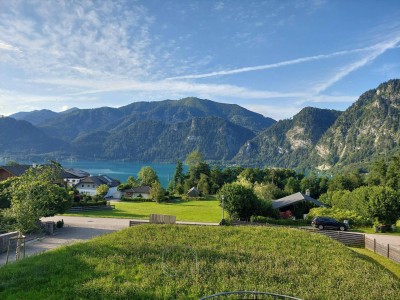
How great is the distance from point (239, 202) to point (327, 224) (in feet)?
32.7

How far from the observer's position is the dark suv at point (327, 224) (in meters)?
35.1

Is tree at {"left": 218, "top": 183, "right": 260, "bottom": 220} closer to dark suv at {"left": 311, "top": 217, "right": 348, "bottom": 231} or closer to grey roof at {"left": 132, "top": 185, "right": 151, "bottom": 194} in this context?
dark suv at {"left": 311, "top": 217, "right": 348, "bottom": 231}

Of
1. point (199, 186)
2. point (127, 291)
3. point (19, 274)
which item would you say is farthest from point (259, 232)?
point (199, 186)

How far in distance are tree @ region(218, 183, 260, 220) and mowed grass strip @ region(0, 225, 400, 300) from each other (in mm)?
18639

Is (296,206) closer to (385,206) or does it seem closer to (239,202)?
(239,202)

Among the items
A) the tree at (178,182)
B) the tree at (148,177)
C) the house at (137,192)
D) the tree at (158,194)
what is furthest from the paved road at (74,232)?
the tree at (148,177)

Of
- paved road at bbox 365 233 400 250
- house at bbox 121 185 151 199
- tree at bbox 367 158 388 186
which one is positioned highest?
tree at bbox 367 158 388 186

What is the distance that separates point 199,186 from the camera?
91.8 meters

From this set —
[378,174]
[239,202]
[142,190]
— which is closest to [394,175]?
[378,174]

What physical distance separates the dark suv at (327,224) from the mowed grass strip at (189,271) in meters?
16.1

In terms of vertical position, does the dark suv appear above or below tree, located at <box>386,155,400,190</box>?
below

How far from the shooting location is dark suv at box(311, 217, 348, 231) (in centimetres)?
3509

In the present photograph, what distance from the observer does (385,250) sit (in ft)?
78.1

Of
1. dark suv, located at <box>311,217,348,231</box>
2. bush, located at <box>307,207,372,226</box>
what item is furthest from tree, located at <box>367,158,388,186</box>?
dark suv, located at <box>311,217,348,231</box>
